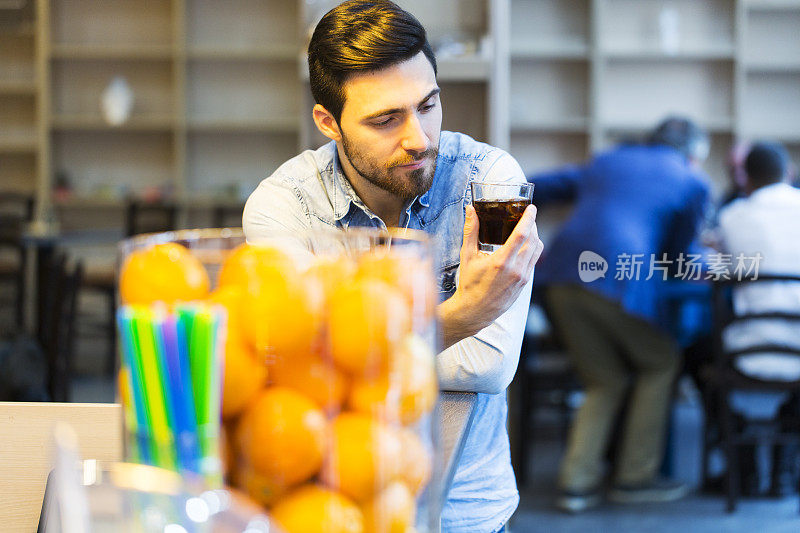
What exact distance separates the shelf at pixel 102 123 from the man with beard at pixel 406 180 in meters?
4.54

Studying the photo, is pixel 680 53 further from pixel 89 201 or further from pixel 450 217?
pixel 450 217

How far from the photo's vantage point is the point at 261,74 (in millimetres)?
5727

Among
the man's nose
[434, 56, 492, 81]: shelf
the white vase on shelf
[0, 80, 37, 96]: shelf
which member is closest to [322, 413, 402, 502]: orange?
the man's nose

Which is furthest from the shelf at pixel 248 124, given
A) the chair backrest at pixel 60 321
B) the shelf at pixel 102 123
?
the chair backrest at pixel 60 321

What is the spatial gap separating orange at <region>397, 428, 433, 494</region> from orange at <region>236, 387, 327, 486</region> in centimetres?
4

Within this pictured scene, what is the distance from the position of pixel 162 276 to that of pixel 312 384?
0.09m

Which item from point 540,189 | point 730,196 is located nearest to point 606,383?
point 540,189

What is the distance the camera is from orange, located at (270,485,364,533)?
0.38 meters

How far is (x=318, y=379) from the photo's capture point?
15.4 inches

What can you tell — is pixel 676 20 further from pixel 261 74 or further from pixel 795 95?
pixel 261 74

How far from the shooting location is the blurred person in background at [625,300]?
287 cm

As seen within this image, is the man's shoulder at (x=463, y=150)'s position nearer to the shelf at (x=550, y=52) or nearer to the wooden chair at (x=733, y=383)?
the wooden chair at (x=733, y=383)

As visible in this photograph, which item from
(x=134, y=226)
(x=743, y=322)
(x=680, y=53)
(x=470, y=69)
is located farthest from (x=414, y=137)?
(x=680, y=53)

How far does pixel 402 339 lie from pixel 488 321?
1.63ft
